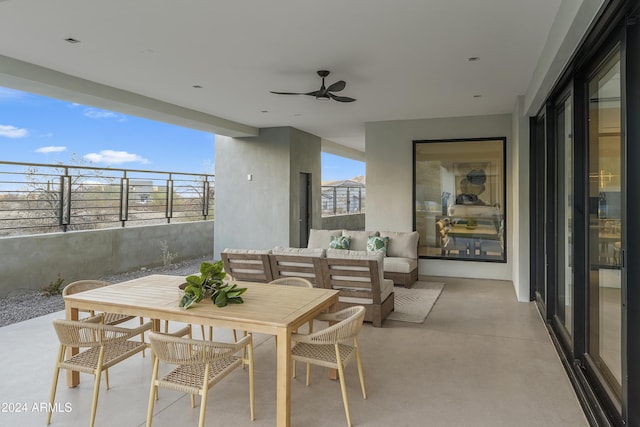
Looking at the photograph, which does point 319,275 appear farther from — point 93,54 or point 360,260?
point 93,54

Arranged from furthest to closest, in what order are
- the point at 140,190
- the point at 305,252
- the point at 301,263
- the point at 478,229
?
the point at 140,190 → the point at 478,229 → the point at 305,252 → the point at 301,263

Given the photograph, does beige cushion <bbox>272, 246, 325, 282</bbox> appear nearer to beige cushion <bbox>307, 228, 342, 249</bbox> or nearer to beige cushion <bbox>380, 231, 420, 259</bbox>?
beige cushion <bbox>307, 228, 342, 249</bbox>

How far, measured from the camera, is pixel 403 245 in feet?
22.8

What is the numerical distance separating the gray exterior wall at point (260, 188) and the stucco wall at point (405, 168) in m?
1.74

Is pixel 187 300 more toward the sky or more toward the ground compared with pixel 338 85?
more toward the ground

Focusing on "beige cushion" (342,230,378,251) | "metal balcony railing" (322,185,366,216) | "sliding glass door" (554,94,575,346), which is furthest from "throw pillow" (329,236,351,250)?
"metal balcony railing" (322,185,366,216)

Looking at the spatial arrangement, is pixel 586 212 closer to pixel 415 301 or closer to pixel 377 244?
pixel 415 301

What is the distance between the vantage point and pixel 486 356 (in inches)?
145

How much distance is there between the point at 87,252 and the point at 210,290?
538cm

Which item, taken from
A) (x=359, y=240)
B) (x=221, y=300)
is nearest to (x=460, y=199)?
(x=359, y=240)

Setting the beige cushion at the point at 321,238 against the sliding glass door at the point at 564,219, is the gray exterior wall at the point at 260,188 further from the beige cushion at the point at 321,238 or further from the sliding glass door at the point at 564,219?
the sliding glass door at the point at 564,219

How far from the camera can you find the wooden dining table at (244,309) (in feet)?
7.76

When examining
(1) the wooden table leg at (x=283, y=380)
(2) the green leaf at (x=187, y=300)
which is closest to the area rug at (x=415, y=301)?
(1) the wooden table leg at (x=283, y=380)

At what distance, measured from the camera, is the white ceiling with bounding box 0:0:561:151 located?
3.25 m
